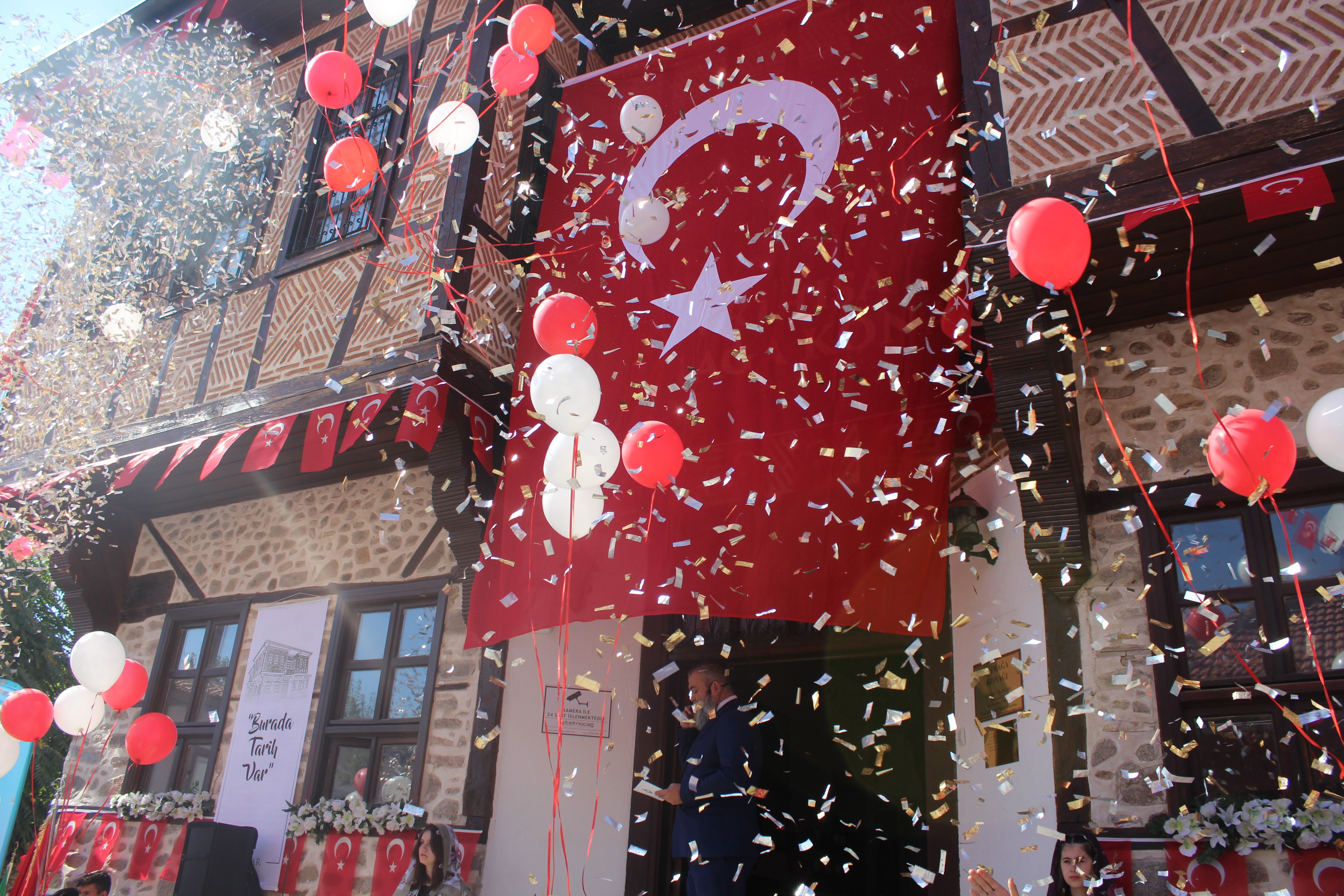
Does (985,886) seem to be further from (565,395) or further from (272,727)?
(272,727)

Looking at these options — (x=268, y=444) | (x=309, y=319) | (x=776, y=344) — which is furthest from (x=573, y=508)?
(x=309, y=319)

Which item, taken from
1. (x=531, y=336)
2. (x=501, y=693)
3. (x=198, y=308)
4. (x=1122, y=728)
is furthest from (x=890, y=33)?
(x=198, y=308)

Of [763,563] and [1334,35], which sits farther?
[763,563]

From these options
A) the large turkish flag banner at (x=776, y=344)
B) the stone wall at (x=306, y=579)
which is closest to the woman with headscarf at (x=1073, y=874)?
the large turkish flag banner at (x=776, y=344)

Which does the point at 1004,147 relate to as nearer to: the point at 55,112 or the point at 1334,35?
the point at 1334,35

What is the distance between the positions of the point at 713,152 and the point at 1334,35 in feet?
9.37

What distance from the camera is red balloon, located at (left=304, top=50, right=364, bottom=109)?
15.5 ft

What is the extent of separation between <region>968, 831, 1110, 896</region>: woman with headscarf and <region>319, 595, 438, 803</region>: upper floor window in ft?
10.9

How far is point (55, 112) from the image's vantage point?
7680mm

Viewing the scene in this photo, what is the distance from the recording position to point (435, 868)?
4.30 meters

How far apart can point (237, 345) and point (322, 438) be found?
1.73 m

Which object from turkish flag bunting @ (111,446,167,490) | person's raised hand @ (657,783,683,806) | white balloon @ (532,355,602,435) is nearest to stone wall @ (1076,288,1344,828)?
person's raised hand @ (657,783,683,806)

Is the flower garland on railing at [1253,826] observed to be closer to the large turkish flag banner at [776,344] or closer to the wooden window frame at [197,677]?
the large turkish flag banner at [776,344]

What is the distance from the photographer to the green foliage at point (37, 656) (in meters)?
11.4
